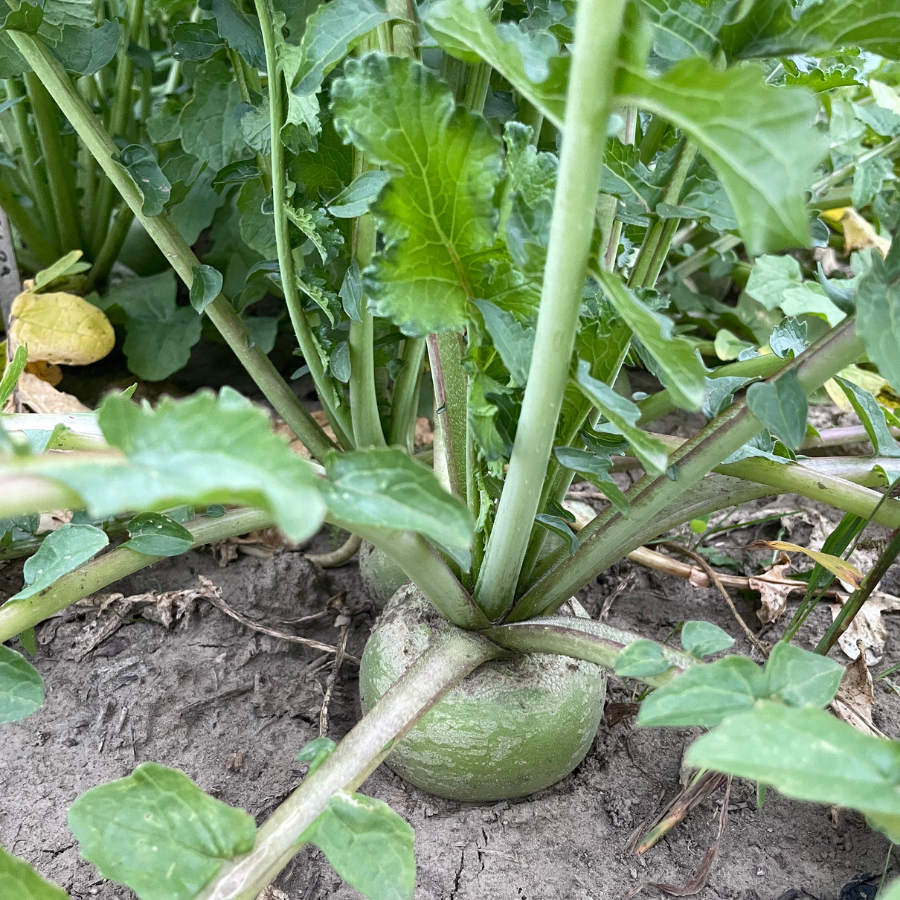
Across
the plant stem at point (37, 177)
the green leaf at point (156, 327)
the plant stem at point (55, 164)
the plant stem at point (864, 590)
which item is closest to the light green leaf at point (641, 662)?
the plant stem at point (864, 590)

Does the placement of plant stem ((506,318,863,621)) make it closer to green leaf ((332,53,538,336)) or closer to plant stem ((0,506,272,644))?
green leaf ((332,53,538,336))

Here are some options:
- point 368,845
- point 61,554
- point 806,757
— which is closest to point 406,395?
point 61,554

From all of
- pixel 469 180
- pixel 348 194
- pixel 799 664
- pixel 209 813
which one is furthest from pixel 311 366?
pixel 799 664

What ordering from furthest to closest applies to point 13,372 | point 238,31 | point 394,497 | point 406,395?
point 406,395 → point 238,31 → point 13,372 → point 394,497

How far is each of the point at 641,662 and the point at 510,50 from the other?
1.52ft

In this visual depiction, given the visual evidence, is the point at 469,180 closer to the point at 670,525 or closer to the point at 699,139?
the point at 699,139

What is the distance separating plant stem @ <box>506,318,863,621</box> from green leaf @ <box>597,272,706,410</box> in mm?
174

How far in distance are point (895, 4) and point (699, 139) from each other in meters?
0.24

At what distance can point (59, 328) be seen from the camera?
1422mm

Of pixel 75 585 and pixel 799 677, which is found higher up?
pixel 799 677

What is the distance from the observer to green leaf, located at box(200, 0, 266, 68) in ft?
3.07

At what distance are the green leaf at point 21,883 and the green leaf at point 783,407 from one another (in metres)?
0.66

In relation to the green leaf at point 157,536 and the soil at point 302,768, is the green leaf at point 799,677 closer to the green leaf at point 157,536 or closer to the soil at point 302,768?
the soil at point 302,768

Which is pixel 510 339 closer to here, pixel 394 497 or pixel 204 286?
pixel 394 497
